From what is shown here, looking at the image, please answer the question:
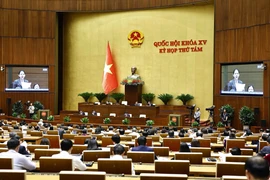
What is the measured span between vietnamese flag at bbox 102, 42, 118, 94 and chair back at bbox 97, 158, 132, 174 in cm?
1792

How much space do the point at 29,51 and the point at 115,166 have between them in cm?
1905

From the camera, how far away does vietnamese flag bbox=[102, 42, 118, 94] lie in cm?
2288

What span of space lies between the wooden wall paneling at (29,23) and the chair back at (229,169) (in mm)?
19558

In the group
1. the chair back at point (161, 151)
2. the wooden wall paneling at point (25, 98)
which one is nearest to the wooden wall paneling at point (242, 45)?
the wooden wall paneling at point (25, 98)

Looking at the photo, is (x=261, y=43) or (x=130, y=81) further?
(x=130, y=81)

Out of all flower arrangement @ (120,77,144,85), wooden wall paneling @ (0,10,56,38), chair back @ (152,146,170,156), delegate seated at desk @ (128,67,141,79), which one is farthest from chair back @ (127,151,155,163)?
wooden wall paneling @ (0,10,56,38)

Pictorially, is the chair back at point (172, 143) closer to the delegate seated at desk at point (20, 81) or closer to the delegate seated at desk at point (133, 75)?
the delegate seated at desk at point (133, 75)

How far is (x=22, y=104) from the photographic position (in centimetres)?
2231

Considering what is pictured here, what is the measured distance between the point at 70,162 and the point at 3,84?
740 inches

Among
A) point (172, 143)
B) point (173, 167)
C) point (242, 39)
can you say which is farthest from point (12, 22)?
point (173, 167)

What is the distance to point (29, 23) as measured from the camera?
2284cm

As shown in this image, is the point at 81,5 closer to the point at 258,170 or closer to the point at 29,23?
the point at 29,23

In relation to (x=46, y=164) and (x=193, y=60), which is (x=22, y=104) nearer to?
(x=193, y=60)

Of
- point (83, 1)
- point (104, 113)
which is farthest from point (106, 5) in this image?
point (104, 113)
